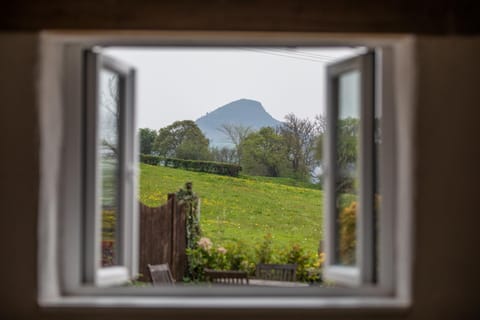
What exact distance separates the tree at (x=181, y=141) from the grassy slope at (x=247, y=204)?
25 cm

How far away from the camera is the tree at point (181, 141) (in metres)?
9.07

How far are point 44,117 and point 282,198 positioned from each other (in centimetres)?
697

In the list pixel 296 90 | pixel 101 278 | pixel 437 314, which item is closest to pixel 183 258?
pixel 296 90

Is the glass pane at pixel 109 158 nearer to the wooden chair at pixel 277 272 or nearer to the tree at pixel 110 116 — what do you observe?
the tree at pixel 110 116

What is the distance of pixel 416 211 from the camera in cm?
275

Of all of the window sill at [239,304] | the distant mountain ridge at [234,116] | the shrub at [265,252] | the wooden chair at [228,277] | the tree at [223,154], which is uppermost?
the distant mountain ridge at [234,116]

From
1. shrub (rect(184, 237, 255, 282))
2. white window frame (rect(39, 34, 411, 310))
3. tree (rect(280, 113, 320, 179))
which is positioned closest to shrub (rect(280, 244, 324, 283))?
shrub (rect(184, 237, 255, 282))

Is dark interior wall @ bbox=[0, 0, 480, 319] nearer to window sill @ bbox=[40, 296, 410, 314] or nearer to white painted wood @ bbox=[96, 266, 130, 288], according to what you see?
window sill @ bbox=[40, 296, 410, 314]

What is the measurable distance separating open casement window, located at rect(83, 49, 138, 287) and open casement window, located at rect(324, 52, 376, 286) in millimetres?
966

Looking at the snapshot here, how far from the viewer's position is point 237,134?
9.43m

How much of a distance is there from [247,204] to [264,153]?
772 mm

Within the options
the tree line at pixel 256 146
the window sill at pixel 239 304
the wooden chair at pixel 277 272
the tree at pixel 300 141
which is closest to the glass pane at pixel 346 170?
→ the window sill at pixel 239 304

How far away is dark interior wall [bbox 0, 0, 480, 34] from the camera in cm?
271

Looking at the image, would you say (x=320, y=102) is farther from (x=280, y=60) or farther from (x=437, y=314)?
(x=437, y=314)
